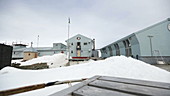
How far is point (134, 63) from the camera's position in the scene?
13.4 feet

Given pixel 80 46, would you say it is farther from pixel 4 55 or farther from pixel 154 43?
pixel 4 55

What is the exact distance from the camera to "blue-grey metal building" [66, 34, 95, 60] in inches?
878

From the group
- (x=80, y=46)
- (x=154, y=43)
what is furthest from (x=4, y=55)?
(x=80, y=46)

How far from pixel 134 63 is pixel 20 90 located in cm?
467

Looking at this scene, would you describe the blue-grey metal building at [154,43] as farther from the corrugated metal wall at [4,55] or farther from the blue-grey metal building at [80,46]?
the corrugated metal wall at [4,55]

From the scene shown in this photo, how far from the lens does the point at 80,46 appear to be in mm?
22750

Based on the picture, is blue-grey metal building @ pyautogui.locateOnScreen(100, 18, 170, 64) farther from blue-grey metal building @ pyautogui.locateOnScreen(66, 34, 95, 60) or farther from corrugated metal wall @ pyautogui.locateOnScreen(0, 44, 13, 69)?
corrugated metal wall @ pyautogui.locateOnScreen(0, 44, 13, 69)

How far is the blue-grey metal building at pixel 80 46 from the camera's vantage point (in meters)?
22.3

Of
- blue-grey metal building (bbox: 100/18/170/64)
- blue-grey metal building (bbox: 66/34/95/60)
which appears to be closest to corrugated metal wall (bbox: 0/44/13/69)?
blue-grey metal building (bbox: 100/18/170/64)

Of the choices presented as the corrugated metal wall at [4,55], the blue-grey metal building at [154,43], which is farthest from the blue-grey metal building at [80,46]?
the corrugated metal wall at [4,55]

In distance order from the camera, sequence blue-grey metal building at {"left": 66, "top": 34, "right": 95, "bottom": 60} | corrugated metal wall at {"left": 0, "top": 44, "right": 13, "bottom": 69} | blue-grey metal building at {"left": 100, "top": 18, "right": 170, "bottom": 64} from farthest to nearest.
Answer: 1. blue-grey metal building at {"left": 66, "top": 34, "right": 95, "bottom": 60}
2. blue-grey metal building at {"left": 100, "top": 18, "right": 170, "bottom": 64}
3. corrugated metal wall at {"left": 0, "top": 44, "right": 13, "bottom": 69}

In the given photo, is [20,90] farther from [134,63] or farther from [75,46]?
[75,46]

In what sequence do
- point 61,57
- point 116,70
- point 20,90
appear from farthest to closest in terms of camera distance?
point 61,57, point 116,70, point 20,90

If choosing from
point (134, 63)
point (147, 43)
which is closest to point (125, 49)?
point (147, 43)
